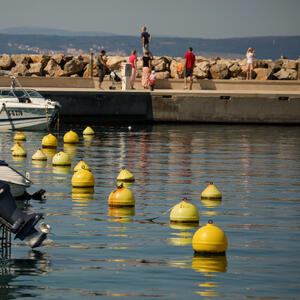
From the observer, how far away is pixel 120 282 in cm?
1310

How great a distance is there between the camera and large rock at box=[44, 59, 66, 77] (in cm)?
5834

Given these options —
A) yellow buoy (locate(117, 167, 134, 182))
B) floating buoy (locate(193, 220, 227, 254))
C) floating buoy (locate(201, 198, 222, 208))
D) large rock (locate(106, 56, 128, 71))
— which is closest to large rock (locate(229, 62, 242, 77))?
large rock (locate(106, 56, 128, 71))

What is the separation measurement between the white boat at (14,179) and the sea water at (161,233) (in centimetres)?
35

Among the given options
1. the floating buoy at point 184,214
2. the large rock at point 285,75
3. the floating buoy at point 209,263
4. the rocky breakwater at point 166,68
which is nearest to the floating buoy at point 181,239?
the floating buoy at point 184,214

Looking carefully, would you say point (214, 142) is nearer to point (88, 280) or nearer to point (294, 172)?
point (294, 172)

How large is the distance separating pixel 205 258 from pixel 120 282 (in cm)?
193

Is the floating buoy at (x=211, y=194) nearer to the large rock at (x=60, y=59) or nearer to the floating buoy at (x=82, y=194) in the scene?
the floating buoy at (x=82, y=194)

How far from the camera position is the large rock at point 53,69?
2297 inches

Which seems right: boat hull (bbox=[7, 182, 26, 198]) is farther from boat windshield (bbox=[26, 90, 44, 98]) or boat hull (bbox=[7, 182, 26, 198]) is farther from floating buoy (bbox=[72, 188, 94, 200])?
boat windshield (bbox=[26, 90, 44, 98])

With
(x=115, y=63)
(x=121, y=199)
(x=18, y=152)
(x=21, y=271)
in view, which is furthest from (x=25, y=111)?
(x=21, y=271)

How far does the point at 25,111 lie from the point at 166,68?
21.3 metres

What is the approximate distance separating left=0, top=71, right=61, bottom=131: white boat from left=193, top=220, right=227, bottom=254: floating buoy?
79.2 feet

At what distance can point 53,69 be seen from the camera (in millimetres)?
59281

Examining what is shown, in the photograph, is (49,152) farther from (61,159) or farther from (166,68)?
(166,68)
